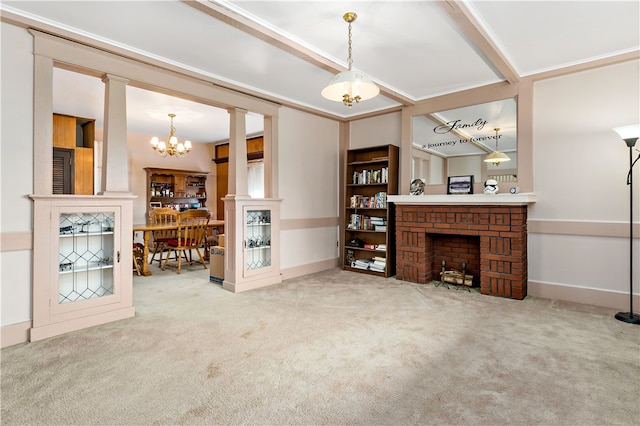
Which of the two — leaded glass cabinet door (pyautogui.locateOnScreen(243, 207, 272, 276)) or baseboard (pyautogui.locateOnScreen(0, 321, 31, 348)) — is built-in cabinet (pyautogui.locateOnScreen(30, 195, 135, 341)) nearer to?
baseboard (pyautogui.locateOnScreen(0, 321, 31, 348))

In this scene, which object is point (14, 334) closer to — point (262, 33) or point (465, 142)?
point (262, 33)

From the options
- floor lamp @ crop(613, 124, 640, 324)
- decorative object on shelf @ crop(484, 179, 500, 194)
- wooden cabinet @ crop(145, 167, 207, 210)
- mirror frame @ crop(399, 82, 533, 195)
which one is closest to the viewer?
floor lamp @ crop(613, 124, 640, 324)

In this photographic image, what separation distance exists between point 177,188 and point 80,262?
16.8 feet

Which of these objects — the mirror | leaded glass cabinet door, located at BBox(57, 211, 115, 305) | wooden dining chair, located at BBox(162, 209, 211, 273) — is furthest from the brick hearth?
leaded glass cabinet door, located at BBox(57, 211, 115, 305)

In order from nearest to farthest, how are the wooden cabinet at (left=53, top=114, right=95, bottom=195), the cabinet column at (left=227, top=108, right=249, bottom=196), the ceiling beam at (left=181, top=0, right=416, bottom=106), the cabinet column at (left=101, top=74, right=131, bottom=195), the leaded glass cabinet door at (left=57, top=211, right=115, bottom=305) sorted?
the ceiling beam at (left=181, top=0, right=416, bottom=106) < the leaded glass cabinet door at (left=57, top=211, right=115, bottom=305) < the cabinet column at (left=101, top=74, right=131, bottom=195) < the cabinet column at (left=227, top=108, right=249, bottom=196) < the wooden cabinet at (left=53, top=114, right=95, bottom=195)

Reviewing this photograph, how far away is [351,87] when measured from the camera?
281cm

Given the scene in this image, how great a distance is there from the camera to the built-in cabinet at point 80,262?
281 cm

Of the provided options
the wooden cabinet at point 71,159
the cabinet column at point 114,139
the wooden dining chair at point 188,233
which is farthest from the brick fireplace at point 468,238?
the wooden cabinet at point 71,159

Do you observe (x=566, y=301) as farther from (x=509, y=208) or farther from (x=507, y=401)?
(x=507, y=401)

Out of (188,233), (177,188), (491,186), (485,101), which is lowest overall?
(188,233)

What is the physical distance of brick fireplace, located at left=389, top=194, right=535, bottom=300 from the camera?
3910 millimetres

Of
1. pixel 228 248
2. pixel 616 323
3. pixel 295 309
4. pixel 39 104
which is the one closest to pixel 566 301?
pixel 616 323

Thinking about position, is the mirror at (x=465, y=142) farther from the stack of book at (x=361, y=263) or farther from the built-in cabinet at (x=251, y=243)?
the built-in cabinet at (x=251, y=243)

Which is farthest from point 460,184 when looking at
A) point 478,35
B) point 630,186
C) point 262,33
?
point 262,33
